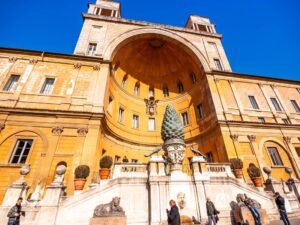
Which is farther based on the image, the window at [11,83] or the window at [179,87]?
the window at [179,87]

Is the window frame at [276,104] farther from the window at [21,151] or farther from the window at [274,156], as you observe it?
the window at [21,151]

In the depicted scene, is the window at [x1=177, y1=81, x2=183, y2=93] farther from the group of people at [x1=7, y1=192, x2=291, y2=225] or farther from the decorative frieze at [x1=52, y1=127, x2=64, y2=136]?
the group of people at [x1=7, y1=192, x2=291, y2=225]

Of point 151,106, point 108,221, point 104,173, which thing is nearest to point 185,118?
point 151,106

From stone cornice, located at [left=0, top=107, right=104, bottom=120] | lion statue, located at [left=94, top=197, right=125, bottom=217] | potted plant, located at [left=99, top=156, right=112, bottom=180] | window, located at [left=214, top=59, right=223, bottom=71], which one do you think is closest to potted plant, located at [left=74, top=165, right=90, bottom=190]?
potted plant, located at [left=99, top=156, right=112, bottom=180]

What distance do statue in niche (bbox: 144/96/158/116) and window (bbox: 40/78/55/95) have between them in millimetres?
10942

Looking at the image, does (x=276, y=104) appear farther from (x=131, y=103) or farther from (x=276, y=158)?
(x=131, y=103)

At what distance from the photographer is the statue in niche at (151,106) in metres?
21.3

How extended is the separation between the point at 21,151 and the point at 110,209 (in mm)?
9108

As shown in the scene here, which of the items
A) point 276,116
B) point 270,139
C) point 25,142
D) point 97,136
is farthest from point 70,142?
point 276,116

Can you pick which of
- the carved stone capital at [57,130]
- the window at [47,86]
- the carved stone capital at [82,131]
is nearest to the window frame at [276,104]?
the carved stone capital at [82,131]

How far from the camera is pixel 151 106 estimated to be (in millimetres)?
21609

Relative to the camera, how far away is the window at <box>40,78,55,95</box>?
48.3 feet

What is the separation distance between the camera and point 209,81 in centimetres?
1870

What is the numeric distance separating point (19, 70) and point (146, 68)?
14.7 meters
